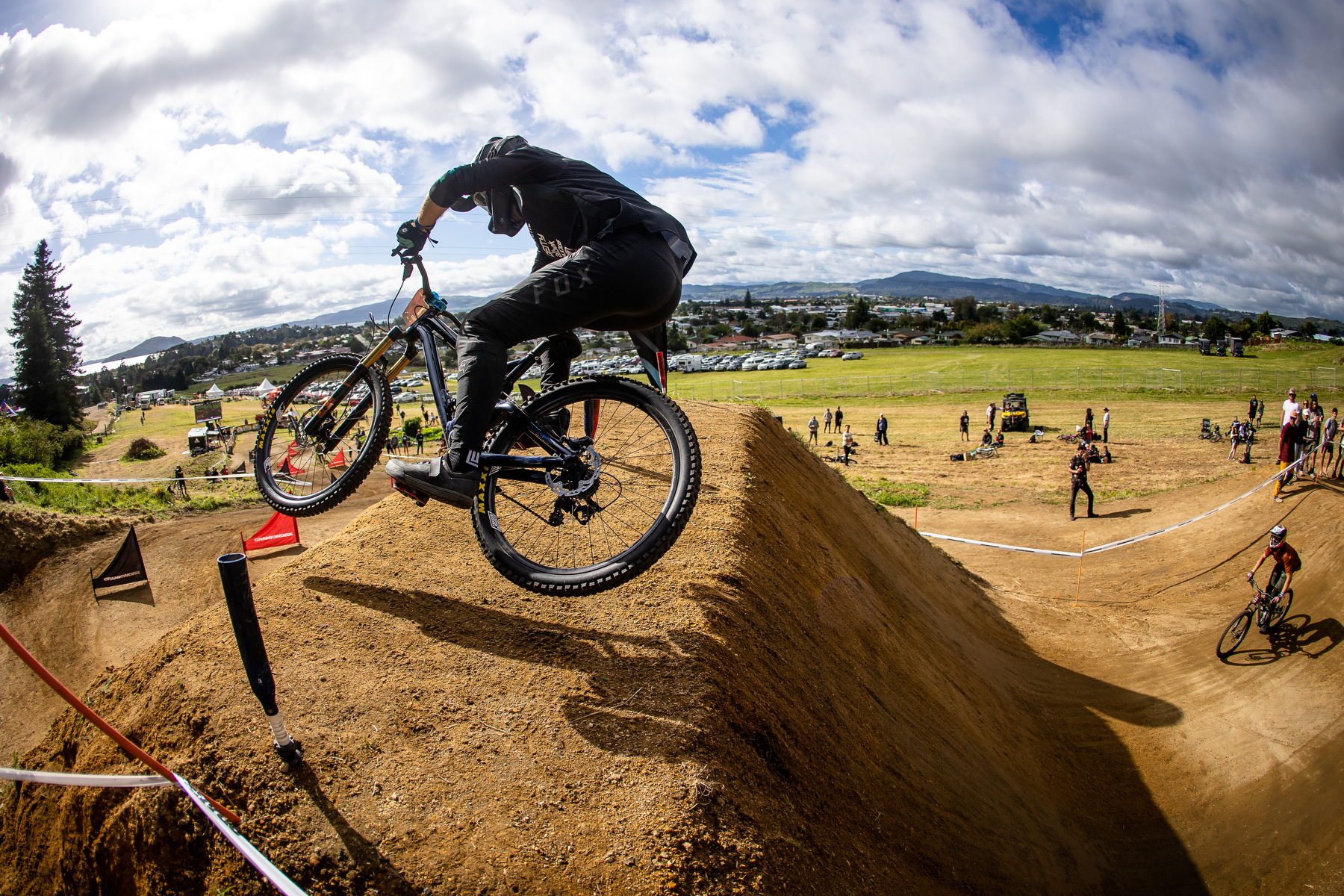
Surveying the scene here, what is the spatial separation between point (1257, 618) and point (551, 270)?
14.7m

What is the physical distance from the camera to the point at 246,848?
2.78m

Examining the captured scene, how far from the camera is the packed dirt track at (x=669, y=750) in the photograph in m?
3.07

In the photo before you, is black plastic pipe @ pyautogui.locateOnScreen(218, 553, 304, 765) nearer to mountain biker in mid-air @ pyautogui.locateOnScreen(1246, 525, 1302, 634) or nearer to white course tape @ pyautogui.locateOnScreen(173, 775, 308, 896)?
white course tape @ pyautogui.locateOnScreen(173, 775, 308, 896)

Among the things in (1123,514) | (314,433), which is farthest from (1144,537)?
(314,433)

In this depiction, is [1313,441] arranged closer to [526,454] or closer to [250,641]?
[526,454]

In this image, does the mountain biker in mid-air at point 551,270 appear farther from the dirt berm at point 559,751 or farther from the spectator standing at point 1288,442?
the spectator standing at point 1288,442

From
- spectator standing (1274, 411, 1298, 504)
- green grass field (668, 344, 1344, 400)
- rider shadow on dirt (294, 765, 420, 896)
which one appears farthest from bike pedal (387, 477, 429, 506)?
green grass field (668, 344, 1344, 400)

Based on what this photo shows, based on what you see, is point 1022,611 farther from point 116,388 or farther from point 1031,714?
point 116,388

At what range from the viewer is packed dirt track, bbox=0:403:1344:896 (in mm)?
3072

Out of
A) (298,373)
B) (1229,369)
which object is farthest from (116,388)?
(1229,369)

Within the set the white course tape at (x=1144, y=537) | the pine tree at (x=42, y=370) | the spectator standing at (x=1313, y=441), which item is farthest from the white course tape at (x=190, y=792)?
the pine tree at (x=42, y=370)

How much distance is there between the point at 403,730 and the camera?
11.7 ft

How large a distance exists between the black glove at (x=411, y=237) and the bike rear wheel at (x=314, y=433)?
125 cm

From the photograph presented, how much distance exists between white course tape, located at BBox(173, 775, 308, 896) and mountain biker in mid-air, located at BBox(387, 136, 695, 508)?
1.86m
